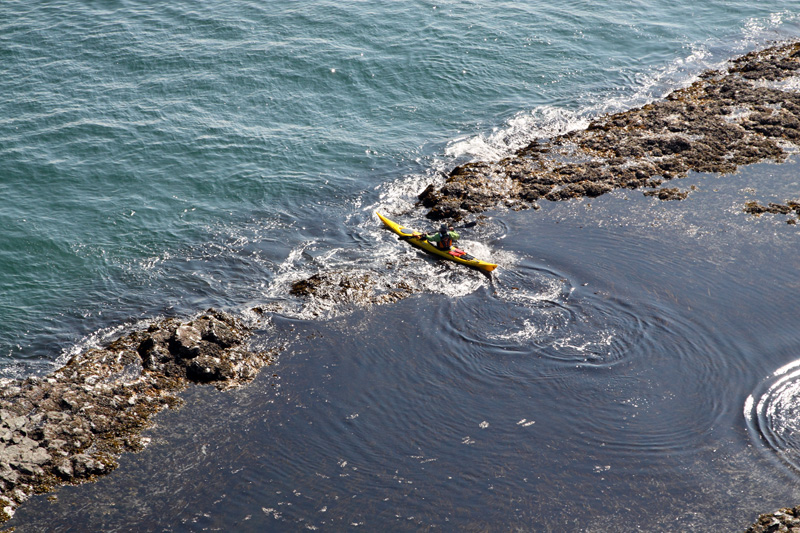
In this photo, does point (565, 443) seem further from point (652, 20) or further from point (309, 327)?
point (652, 20)

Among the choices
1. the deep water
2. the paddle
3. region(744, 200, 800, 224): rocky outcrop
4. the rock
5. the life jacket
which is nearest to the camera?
the deep water

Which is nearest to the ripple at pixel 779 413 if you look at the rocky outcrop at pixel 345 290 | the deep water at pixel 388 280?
the deep water at pixel 388 280

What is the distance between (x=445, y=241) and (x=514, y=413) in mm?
10340

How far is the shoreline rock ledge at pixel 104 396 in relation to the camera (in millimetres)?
21609

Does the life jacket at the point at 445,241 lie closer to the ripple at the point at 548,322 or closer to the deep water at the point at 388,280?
the deep water at the point at 388,280

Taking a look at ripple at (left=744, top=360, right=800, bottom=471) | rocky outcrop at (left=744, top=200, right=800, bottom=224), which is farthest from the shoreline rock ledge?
rocky outcrop at (left=744, top=200, right=800, bottom=224)

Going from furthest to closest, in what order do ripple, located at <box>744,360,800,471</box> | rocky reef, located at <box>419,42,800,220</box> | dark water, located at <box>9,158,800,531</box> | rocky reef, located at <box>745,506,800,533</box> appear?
rocky reef, located at <box>419,42,800,220</box>
ripple, located at <box>744,360,800,471</box>
dark water, located at <box>9,158,800,531</box>
rocky reef, located at <box>745,506,800,533</box>

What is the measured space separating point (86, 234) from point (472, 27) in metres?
37.1

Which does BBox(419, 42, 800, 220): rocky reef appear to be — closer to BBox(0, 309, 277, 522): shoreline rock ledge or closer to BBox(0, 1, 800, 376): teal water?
BBox(0, 1, 800, 376): teal water

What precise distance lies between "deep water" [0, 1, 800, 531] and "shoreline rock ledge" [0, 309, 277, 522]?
0.76m

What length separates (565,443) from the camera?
2255 cm

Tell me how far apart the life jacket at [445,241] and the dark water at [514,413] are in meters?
1.28

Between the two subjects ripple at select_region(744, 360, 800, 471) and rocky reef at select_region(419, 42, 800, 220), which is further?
rocky reef at select_region(419, 42, 800, 220)

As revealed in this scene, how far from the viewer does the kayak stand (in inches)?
1212
